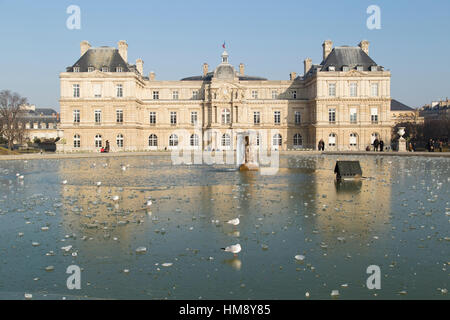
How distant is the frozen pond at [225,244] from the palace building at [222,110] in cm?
5258

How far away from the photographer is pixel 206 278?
6297mm

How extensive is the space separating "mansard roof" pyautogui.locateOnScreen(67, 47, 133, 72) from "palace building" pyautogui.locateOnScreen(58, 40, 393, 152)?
151 mm

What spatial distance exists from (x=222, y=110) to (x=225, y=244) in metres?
61.3

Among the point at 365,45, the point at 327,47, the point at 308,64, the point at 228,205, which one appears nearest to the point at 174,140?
the point at 308,64

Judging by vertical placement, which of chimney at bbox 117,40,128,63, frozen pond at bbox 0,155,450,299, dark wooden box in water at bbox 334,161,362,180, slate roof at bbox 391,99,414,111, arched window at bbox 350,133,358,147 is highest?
chimney at bbox 117,40,128,63

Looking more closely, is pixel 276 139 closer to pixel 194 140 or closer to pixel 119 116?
pixel 194 140

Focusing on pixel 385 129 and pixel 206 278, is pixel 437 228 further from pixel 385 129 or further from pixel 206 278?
pixel 385 129

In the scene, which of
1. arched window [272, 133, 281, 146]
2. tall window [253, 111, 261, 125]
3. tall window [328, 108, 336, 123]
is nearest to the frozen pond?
tall window [328, 108, 336, 123]

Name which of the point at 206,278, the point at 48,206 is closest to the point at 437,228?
the point at 206,278

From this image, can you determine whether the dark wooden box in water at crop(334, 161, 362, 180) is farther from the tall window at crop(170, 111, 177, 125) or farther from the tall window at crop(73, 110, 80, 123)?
the tall window at crop(73, 110, 80, 123)

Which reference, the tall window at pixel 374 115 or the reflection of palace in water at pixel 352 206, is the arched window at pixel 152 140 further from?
the reflection of palace in water at pixel 352 206

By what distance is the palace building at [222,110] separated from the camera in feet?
214

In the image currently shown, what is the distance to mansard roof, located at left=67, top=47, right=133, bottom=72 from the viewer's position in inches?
2589
